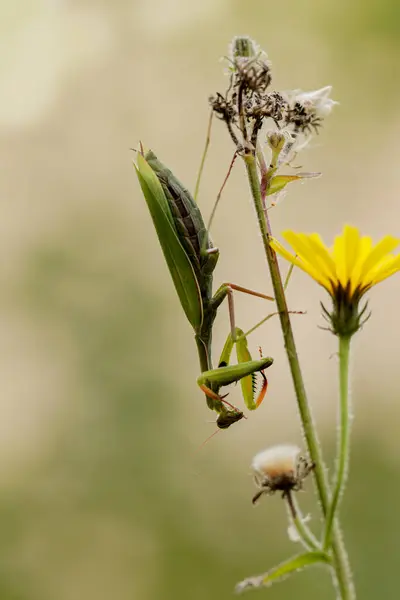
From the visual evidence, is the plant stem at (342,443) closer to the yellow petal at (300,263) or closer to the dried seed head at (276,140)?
the yellow petal at (300,263)

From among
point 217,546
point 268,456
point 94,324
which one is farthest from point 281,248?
point 94,324

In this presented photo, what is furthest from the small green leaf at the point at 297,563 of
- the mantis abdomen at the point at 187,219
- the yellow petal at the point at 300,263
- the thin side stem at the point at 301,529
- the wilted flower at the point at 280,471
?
the mantis abdomen at the point at 187,219

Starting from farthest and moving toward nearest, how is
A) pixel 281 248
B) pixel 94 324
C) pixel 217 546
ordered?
pixel 94 324 → pixel 217 546 → pixel 281 248

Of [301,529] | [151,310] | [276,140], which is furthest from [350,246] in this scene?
[151,310]

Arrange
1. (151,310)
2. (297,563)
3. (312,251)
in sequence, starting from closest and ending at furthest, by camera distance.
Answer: (297,563)
(312,251)
(151,310)

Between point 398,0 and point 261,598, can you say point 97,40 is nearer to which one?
point 398,0

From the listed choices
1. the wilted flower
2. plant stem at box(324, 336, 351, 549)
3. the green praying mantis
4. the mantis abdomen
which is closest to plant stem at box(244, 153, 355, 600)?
plant stem at box(324, 336, 351, 549)

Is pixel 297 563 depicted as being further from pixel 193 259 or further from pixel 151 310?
pixel 151 310
